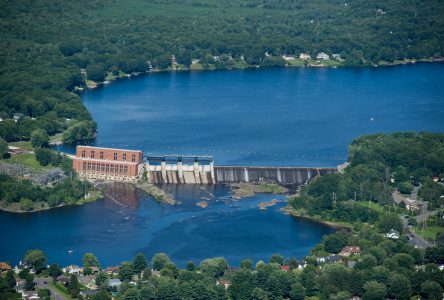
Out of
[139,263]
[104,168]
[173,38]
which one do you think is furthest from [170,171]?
[173,38]

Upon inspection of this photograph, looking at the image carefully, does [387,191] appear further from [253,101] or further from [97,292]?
[253,101]

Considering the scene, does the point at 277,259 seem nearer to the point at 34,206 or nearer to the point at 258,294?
the point at 258,294

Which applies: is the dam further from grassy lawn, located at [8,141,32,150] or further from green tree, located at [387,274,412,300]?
green tree, located at [387,274,412,300]

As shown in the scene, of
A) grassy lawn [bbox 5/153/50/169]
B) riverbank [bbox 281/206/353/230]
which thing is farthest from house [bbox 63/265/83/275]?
grassy lawn [bbox 5/153/50/169]

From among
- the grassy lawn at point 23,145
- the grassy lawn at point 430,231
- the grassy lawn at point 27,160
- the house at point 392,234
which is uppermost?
the grassy lawn at point 23,145

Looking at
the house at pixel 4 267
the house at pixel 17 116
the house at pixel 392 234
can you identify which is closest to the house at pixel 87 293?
the house at pixel 4 267

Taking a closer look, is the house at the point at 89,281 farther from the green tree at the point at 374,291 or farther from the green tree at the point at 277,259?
the green tree at the point at 374,291
